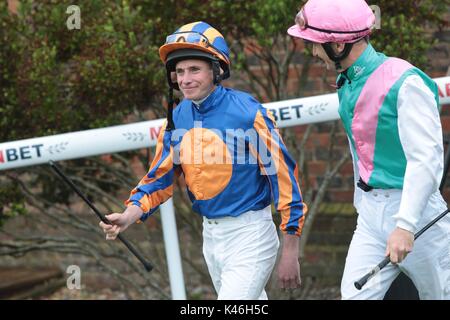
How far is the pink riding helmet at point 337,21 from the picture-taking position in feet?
13.7

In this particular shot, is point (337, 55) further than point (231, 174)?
No

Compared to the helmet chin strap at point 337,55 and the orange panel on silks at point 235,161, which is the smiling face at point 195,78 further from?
the helmet chin strap at point 337,55

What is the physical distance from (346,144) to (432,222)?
320 centimetres

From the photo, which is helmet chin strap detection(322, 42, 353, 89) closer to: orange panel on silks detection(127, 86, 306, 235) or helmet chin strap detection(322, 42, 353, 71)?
helmet chin strap detection(322, 42, 353, 71)

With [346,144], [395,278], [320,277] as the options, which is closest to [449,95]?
[395,278]

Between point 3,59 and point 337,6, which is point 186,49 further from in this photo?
point 3,59

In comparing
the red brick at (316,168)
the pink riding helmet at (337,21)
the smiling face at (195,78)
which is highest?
the pink riding helmet at (337,21)

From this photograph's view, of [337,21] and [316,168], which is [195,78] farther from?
[316,168]

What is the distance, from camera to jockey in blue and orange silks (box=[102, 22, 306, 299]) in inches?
174

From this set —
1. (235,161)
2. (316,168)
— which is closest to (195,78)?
(235,161)

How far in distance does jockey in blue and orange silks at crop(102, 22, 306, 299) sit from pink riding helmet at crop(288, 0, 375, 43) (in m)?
0.45

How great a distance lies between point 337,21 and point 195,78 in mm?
653

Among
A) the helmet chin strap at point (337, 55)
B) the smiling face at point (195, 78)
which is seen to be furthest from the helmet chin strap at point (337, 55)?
the smiling face at point (195, 78)

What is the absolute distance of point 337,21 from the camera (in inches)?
164
